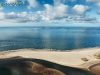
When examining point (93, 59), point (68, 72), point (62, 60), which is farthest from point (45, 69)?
point (93, 59)

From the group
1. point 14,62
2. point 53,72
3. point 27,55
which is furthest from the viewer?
point 27,55

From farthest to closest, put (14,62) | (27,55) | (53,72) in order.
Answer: (27,55), (14,62), (53,72)

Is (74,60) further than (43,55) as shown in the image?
No

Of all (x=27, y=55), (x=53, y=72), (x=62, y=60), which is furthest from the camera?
(x=27, y=55)

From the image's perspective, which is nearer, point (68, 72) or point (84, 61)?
point (68, 72)

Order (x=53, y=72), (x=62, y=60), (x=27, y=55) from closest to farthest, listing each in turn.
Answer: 1. (x=53, y=72)
2. (x=62, y=60)
3. (x=27, y=55)

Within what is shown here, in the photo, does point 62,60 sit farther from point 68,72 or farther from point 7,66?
point 7,66

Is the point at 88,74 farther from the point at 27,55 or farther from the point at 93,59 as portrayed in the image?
the point at 27,55

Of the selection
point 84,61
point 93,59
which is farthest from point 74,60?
point 93,59
